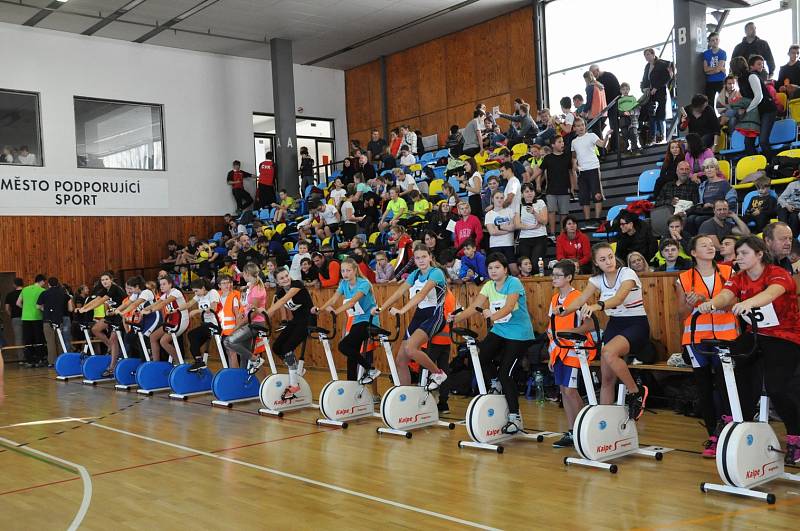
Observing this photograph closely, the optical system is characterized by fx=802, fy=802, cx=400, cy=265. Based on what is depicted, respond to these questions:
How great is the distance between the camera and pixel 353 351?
27.7 feet

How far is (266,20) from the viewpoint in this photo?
18828mm

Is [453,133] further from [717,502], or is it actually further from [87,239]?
[717,502]

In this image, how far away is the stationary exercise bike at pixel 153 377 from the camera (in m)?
11.3

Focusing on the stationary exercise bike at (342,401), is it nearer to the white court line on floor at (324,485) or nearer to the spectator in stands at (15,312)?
the white court line on floor at (324,485)

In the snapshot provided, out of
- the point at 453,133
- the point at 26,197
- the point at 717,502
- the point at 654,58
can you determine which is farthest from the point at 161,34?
the point at 717,502

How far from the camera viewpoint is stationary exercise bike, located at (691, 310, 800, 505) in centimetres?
498

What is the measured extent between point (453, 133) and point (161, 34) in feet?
25.4

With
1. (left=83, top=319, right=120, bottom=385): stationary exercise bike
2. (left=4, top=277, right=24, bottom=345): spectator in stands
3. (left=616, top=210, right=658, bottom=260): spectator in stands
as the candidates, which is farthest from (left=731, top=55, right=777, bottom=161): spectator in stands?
(left=4, top=277, right=24, bottom=345): spectator in stands

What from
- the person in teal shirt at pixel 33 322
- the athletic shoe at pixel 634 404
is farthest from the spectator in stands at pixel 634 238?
the person in teal shirt at pixel 33 322

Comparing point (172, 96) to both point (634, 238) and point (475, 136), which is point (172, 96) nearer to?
point (475, 136)

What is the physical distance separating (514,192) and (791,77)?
502cm

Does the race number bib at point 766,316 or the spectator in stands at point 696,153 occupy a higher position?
the spectator in stands at point 696,153

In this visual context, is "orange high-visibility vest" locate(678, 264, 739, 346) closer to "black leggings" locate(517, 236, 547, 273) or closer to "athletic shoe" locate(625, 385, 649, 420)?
"athletic shoe" locate(625, 385, 649, 420)

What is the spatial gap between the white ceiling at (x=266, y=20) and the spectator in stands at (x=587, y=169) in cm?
796
